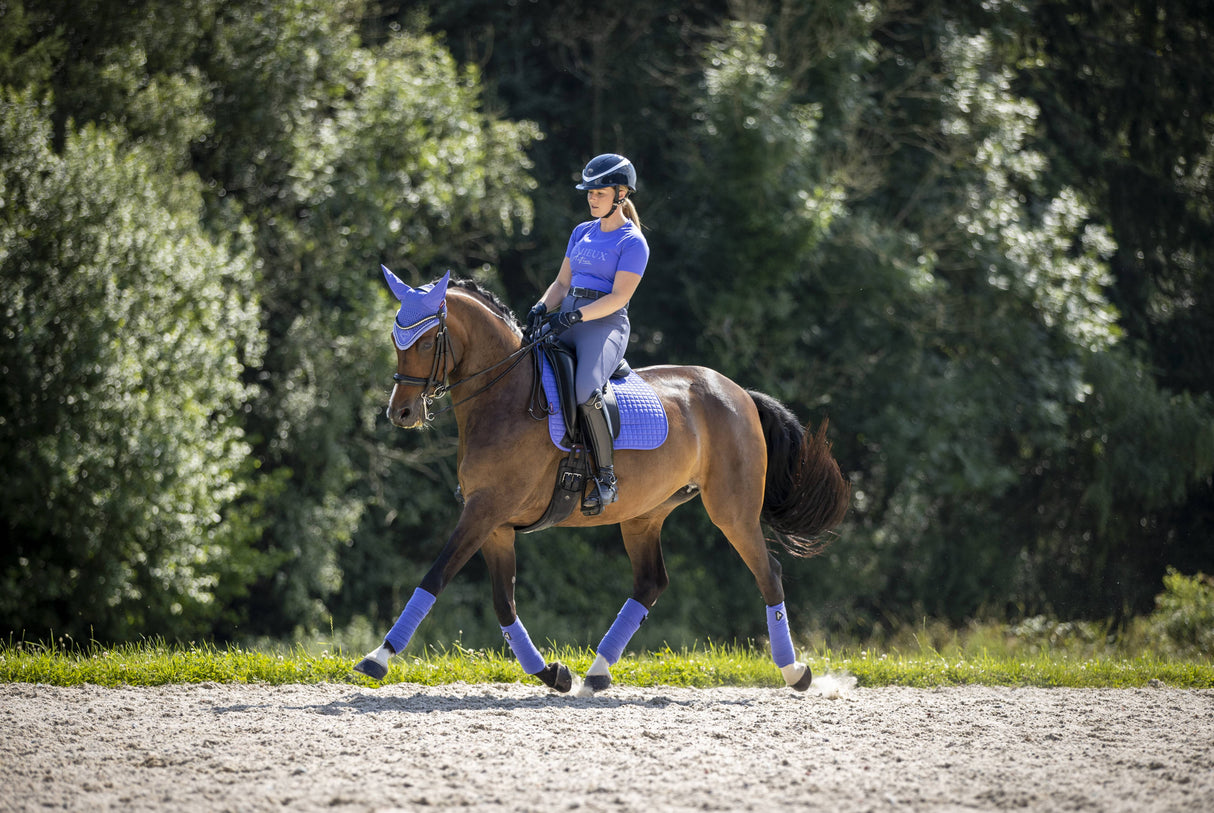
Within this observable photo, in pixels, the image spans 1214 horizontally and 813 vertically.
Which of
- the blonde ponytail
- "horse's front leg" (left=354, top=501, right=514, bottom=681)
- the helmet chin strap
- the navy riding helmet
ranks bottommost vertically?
"horse's front leg" (left=354, top=501, right=514, bottom=681)

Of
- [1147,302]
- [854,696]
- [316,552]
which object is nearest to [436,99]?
[316,552]

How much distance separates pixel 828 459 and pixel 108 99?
10.2 m

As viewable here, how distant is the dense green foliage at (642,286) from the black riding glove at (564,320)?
7.12 metres

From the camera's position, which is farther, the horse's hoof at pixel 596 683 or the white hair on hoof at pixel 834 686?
the white hair on hoof at pixel 834 686

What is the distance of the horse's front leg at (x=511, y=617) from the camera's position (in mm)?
6352

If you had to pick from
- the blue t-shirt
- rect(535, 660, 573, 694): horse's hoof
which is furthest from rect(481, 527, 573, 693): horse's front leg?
the blue t-shirt

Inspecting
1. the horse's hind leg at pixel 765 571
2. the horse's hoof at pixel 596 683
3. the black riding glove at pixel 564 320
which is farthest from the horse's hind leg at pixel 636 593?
the black riding glove at pixel 564 320

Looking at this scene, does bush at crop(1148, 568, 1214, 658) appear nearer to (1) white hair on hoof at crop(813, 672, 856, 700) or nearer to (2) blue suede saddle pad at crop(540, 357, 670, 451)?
(1) white hair on hoof at crop(813, 672, 856, 700)

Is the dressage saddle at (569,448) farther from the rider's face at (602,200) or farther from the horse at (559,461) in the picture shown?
the rider's face at (602,200)

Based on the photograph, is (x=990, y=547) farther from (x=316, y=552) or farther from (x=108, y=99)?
(x=108, y=99)

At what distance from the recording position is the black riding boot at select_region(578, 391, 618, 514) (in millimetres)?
6453

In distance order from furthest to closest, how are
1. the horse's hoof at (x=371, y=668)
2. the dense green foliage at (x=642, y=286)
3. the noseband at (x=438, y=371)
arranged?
1. the dense green foliage at (x=642, y=286)
2. the noseband at (x=438, y=371)
3. the horse's hoof at (x=371, y=668)

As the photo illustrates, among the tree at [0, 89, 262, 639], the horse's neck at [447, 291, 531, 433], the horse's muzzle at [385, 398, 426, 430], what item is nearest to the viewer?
the horse's muzzle at [385, 398, 426, 430]

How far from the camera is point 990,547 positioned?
1886cm
